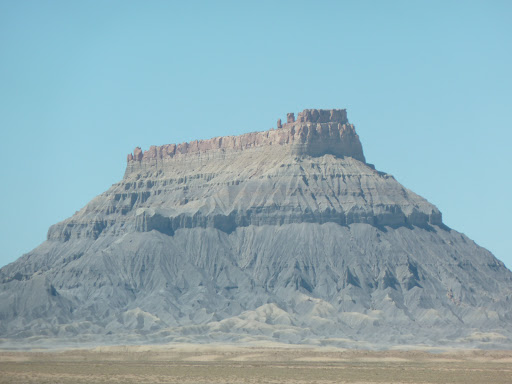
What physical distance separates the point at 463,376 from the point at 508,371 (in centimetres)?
1228

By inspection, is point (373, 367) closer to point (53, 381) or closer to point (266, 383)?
point (266, 383)

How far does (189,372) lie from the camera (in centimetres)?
18075

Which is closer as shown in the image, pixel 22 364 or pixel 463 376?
pixel 463 376

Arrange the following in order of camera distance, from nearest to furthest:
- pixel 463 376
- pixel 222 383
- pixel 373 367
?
pixel 222 383 → pixel 463 376 → pixel 373 367

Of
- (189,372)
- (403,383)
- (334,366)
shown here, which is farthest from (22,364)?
(403,383)

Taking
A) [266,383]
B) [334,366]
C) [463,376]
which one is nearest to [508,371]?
[463,376]

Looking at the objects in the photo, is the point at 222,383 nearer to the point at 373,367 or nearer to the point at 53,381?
the point at 53,381

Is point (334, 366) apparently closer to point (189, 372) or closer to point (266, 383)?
point (189, 372)

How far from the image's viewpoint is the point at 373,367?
193m

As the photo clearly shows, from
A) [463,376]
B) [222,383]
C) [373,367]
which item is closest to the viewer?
[222,383]

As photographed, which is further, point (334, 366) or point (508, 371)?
point (334, 366)

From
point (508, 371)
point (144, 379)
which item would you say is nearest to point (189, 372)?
point (144, 379)

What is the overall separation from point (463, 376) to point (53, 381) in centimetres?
4886

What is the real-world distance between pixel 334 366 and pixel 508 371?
24777mm
